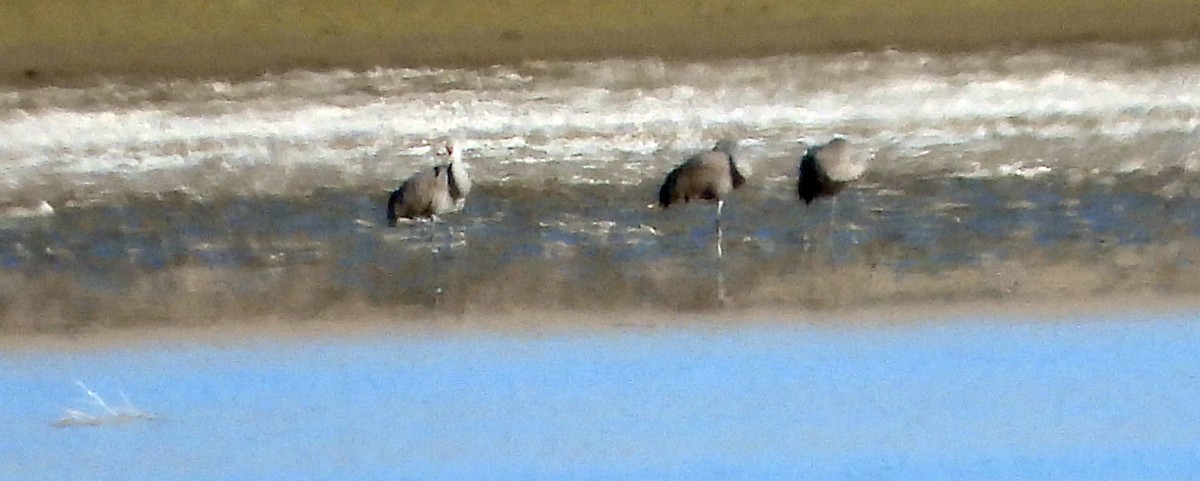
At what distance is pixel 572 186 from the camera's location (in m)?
1.73

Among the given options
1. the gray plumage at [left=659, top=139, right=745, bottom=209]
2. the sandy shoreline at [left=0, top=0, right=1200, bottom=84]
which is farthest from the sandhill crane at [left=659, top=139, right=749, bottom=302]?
the sandy shoreline at [left=0, top=0, right=1200, bottom=84]

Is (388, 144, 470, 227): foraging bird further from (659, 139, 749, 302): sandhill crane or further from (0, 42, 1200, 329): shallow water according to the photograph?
(659, 139, 749, 302): sandhill crane

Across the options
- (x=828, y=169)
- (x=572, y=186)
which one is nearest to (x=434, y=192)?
(x=572, y=186)

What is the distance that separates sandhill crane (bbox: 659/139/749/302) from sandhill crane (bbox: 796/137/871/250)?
0.08 m

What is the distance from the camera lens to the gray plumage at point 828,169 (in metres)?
1.70

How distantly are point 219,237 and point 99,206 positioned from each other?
18cm

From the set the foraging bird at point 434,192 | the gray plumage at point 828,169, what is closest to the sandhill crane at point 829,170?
the gray plumage at point 828,169

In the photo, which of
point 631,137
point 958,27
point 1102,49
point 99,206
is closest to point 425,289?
point 631,137

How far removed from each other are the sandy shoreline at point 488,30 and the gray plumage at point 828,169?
156mm

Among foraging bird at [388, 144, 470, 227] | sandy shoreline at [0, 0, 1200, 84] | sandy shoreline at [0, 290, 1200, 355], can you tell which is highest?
sandy shoreline at [0, 0, 1200, 84]

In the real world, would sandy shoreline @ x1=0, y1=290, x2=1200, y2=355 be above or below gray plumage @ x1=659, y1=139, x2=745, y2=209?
below

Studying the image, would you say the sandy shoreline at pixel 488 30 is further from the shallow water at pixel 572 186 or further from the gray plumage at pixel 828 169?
the gray plumage at pixel 828 169

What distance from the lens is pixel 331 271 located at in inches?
67.7

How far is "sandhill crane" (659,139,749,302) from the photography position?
1688 millimetres
